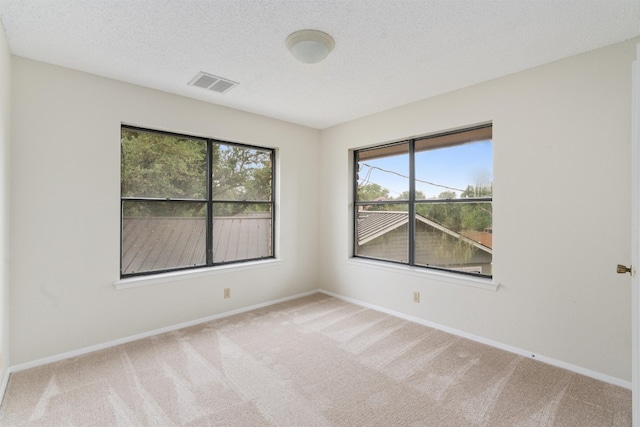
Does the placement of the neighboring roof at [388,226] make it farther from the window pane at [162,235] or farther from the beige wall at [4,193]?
the beige wall at [4,193]

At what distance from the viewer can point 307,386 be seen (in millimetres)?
2248

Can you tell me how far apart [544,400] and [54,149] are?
431 centimetres

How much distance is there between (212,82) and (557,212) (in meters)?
3.33

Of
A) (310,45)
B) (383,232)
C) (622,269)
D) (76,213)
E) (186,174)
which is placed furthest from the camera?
(383,232)

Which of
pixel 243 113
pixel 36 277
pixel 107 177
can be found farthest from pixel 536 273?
pixel 36 277

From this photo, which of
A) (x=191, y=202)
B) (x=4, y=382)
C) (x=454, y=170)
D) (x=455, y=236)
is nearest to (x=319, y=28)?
(x=454, y=170)

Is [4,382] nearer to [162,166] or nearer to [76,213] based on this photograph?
[76,213]

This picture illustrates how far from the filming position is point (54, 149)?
2.59 m

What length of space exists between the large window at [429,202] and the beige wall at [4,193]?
11.7ft

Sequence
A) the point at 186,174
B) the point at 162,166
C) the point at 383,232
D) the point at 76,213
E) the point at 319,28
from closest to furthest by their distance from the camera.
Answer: the point at 319,28, the point at 76,213, the point at 162,166, the point at 186,174, the point at 383,232

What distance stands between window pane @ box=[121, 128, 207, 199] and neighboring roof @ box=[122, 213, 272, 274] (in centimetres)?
32

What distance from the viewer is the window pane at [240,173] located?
146 inches

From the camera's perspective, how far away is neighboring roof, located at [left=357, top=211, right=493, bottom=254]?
3.15m

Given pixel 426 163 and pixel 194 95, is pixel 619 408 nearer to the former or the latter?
pixel 426 163
